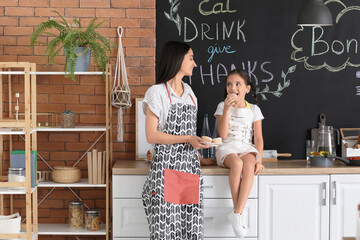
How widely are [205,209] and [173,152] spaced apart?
60 centimetres

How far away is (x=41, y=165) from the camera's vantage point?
434 centimetres

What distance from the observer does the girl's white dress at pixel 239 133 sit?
390cm

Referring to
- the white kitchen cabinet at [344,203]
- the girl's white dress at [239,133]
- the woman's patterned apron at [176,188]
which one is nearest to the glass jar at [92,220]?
the woman's patterned apron at [176,188]

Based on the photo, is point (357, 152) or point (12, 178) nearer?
point (12, 178)

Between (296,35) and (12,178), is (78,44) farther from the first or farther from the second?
(296,35)

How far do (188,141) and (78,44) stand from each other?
1140mm

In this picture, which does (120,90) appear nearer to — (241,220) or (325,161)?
(241,220)

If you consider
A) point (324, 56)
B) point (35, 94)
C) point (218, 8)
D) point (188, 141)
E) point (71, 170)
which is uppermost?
point (218, 8)

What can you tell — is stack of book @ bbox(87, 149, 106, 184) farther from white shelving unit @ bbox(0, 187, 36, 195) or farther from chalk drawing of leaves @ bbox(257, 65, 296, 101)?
chalk drawing of leaves @ bbox(257, 65, 296, 101)

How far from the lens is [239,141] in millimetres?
3934

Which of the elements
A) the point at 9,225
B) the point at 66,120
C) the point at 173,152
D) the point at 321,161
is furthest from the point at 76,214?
the point at 321,161

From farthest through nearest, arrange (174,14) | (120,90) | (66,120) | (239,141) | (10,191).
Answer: (174,14) < (120,90) < (66,120) < (239,141) < (10,191)

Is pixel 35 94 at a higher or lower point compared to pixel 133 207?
higher

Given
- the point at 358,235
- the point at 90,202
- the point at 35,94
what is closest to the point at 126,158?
the point at 90,202
